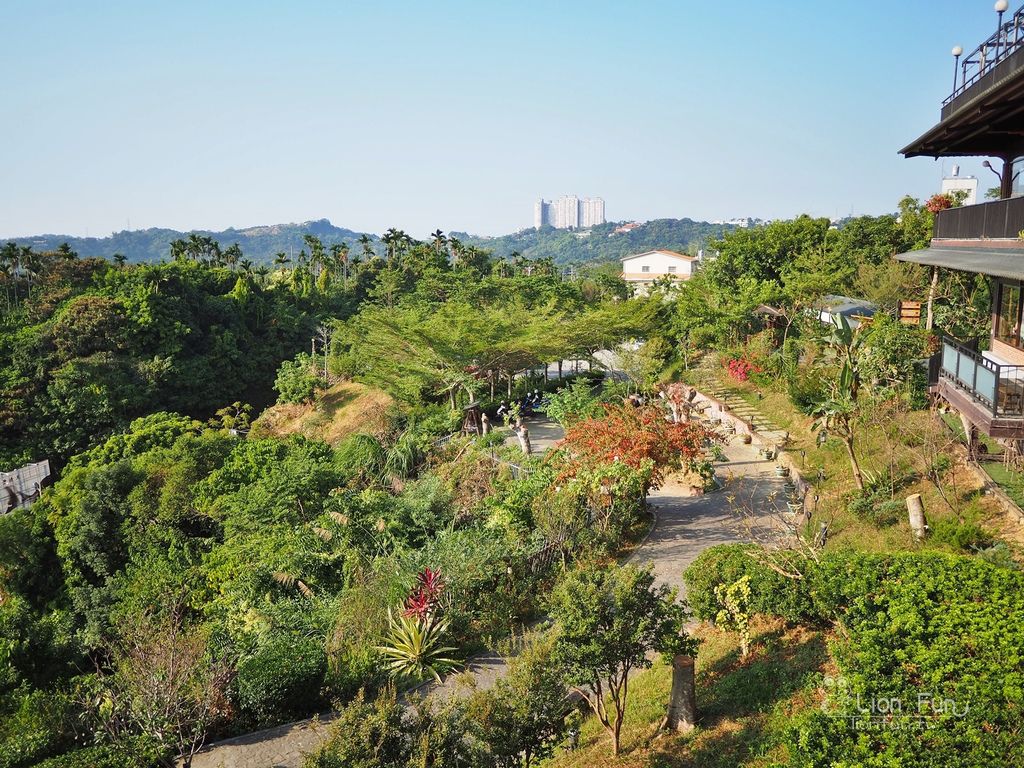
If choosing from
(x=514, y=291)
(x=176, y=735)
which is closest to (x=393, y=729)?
(x=176, y=735)

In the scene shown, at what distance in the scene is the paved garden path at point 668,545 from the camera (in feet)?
27.0

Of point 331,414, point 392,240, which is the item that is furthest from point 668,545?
point 392,240

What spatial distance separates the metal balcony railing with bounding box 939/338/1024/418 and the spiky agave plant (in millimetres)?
7605

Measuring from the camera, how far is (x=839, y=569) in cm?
782

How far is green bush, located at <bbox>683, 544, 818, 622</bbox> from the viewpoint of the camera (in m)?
8.09

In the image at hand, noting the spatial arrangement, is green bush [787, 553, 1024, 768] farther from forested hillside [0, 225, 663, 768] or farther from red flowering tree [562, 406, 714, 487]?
forested hillside [0, 225, 663, 768]

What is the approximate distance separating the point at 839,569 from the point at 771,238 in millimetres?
21151

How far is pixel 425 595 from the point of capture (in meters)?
10.2

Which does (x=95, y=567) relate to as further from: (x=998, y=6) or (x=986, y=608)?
(x=998, y=6)

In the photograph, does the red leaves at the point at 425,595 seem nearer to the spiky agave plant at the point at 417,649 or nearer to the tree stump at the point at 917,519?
the spiky agave plant at the point at 417,649

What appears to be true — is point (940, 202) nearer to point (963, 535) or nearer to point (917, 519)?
point (917, 519)

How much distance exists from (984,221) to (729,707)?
8.37 meters

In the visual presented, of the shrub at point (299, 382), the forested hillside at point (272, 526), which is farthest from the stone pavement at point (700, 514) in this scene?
the shrub at point (299, 382)

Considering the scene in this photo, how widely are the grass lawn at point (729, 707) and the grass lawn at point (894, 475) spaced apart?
2.57 meters
